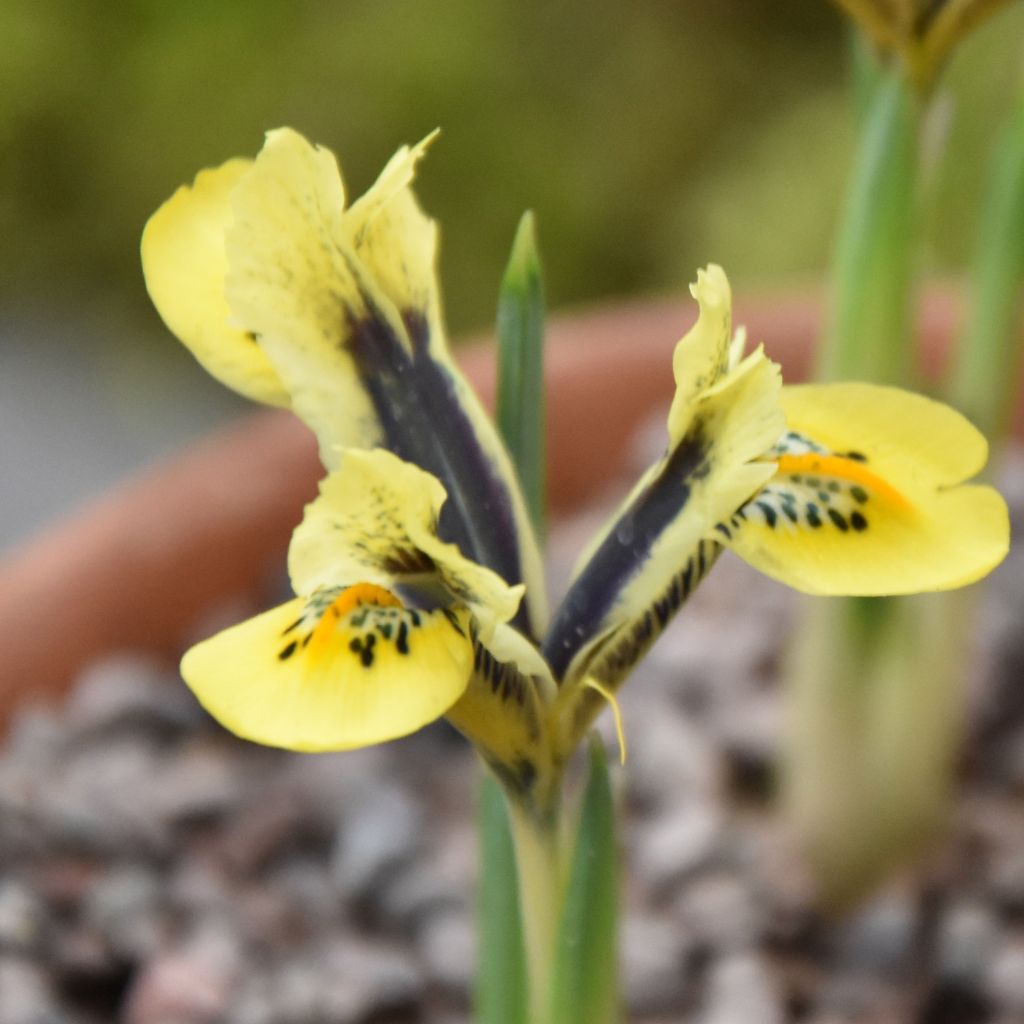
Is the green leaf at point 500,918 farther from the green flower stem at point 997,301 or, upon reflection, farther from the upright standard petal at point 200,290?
the green flower stem at point 997,301

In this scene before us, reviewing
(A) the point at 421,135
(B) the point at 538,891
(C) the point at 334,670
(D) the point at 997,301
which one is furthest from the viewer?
(A) the point at 421,135

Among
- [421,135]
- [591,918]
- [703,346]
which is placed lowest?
[591,918]

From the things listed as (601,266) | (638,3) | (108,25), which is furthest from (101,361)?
(638,3)

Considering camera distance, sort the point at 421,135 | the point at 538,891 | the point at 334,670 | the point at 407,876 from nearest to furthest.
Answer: the point at 334,670, the point at 538,891, the point at 407,876, the point at 421,135

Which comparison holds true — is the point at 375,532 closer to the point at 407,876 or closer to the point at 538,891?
the point at 538,891

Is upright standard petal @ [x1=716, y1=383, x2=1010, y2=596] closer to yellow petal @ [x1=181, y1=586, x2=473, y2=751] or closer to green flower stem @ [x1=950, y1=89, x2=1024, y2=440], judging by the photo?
yellow petal @ [x1=181, y1=586, x2=473, y2=751]

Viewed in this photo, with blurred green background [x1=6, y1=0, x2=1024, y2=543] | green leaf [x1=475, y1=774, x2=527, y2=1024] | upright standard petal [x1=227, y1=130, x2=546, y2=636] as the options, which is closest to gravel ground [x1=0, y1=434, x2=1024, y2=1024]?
green leaf [x1=475, y1=774, x2=527, y2=1024]

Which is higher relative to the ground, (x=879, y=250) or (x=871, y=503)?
(x=879, y=250)

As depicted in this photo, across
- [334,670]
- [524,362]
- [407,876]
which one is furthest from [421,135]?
[334,670]
